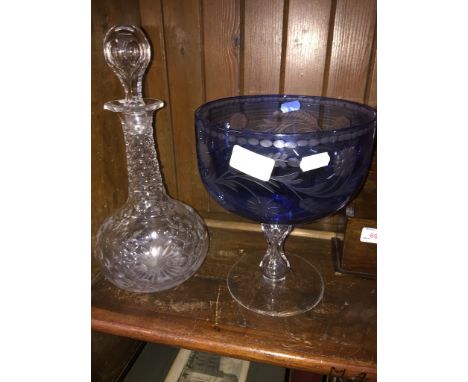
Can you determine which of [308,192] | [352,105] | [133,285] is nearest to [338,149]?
[308,192]

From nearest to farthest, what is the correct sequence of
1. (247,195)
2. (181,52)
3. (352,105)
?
(247,195)
(352,105)
(181,52)

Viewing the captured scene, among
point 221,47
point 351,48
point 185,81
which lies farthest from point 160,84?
point 351,48

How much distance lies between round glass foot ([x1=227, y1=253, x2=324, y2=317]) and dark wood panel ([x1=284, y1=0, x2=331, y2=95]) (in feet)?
1.27

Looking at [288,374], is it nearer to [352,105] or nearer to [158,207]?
[158,207]

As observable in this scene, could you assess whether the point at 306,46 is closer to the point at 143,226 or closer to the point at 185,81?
the point at 185,81

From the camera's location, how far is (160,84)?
79 cm

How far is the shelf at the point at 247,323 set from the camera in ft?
1.71

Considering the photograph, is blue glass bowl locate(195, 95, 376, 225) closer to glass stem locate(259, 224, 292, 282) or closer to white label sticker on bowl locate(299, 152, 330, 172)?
white label sticker on bowl locate(299, 152, 330, 172)

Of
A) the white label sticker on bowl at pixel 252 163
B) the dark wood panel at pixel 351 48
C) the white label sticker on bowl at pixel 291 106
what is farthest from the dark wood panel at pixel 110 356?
the dark wood panel at pixel 351 48

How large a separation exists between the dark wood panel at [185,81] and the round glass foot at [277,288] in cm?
26

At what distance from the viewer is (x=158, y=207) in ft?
2.19

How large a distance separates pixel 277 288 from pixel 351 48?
1.64 ft
